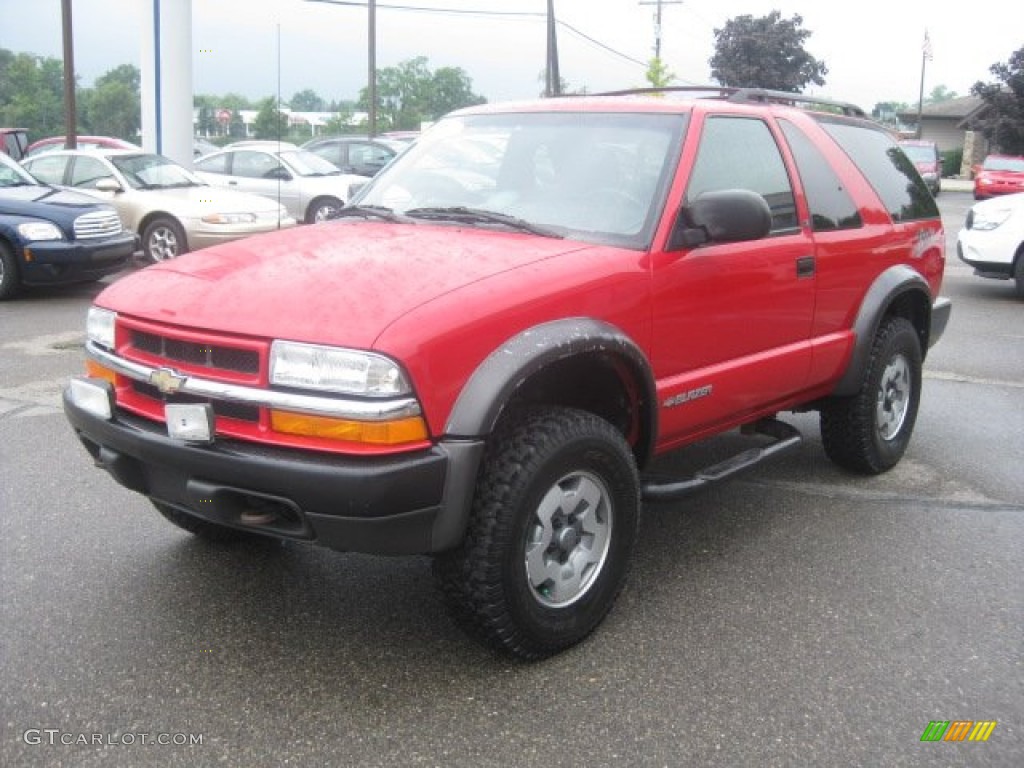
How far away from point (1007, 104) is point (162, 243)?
4018cm

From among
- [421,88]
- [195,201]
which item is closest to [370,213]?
[195,201]

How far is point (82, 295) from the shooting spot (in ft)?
36.3

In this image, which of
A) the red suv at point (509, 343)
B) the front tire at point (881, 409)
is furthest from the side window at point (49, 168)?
the front tire at point (881, 409)

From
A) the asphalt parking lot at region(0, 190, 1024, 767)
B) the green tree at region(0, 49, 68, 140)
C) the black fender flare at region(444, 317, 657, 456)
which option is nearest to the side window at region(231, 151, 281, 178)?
the asphalt parking lot at region(0, 190, 1024, 767)

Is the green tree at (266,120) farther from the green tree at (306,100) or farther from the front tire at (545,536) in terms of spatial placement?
the green tree at (306,100)

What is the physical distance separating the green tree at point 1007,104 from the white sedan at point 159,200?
126 ft

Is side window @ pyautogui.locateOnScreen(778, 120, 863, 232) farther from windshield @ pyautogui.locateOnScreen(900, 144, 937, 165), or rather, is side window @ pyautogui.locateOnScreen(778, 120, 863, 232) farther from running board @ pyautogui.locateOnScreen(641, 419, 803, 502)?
windshield @ pyautogui.locateOnScreen(900, 144, 937, 165)

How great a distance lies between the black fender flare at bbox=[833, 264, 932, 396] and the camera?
470cm

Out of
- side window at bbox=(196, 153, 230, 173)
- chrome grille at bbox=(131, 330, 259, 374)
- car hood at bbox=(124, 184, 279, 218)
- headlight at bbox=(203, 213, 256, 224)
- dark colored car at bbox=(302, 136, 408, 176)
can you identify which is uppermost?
dark colored car at bbox=(302, 136, 408, 176)

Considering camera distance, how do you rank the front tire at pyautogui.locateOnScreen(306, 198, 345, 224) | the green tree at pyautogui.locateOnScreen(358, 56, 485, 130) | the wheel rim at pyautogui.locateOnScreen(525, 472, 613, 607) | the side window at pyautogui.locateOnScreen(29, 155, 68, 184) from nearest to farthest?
the wheel rim at pyautogui.locateOnScreen(525, 472, 613, 607), the side window at pyautogui.locateOnScreen(29, 155, 68, 184), the front tire at pyautogui.locateOnScreen(306, 198, 345, 224), the green tree at pyautogui.locateOnScreen(358, 56, 485, 130)

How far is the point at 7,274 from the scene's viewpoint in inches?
400

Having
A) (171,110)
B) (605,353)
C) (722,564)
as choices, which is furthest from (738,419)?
(171,110)

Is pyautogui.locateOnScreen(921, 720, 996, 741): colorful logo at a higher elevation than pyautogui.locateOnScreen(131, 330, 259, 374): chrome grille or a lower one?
lower

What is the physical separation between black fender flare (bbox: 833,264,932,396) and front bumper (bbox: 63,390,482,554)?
2.54 m
